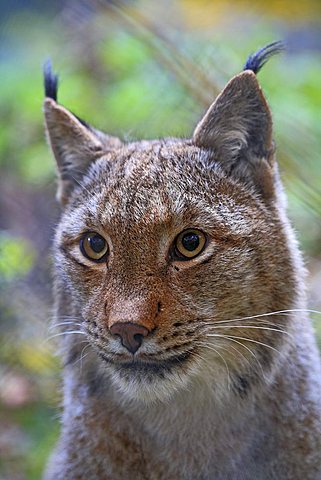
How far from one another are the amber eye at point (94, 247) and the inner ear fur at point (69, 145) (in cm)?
41

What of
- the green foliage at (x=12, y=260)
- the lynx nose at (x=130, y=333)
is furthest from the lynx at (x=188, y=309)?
the green foliage at (x=12, y=260)

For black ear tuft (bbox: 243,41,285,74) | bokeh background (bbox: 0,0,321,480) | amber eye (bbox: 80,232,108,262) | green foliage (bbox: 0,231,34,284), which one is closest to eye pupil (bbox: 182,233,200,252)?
amber eye (bbox: 80,232,108,262)

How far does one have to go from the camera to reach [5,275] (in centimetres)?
474

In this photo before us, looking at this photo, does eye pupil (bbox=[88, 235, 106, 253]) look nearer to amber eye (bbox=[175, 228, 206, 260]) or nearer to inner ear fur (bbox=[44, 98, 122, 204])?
amber eye (bbox=[175, 228, 206, 260])

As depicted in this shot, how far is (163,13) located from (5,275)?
12.1 feet

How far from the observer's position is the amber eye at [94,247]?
121 inches

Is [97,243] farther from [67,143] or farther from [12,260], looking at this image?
[12,260]

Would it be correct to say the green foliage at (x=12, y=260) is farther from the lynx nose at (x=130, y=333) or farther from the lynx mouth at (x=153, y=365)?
the lynx nose at (x=130, y=333)

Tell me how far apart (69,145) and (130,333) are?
42.1 inches

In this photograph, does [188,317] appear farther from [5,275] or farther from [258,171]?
[5,275]

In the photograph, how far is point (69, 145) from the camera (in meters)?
3.52

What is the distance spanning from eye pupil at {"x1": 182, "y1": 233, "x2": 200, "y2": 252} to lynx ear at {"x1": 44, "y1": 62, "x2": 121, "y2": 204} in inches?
27.9

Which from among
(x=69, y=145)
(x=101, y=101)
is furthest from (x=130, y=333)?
(x=101, y=101)

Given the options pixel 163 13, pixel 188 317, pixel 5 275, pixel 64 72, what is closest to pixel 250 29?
pixel 163 13
